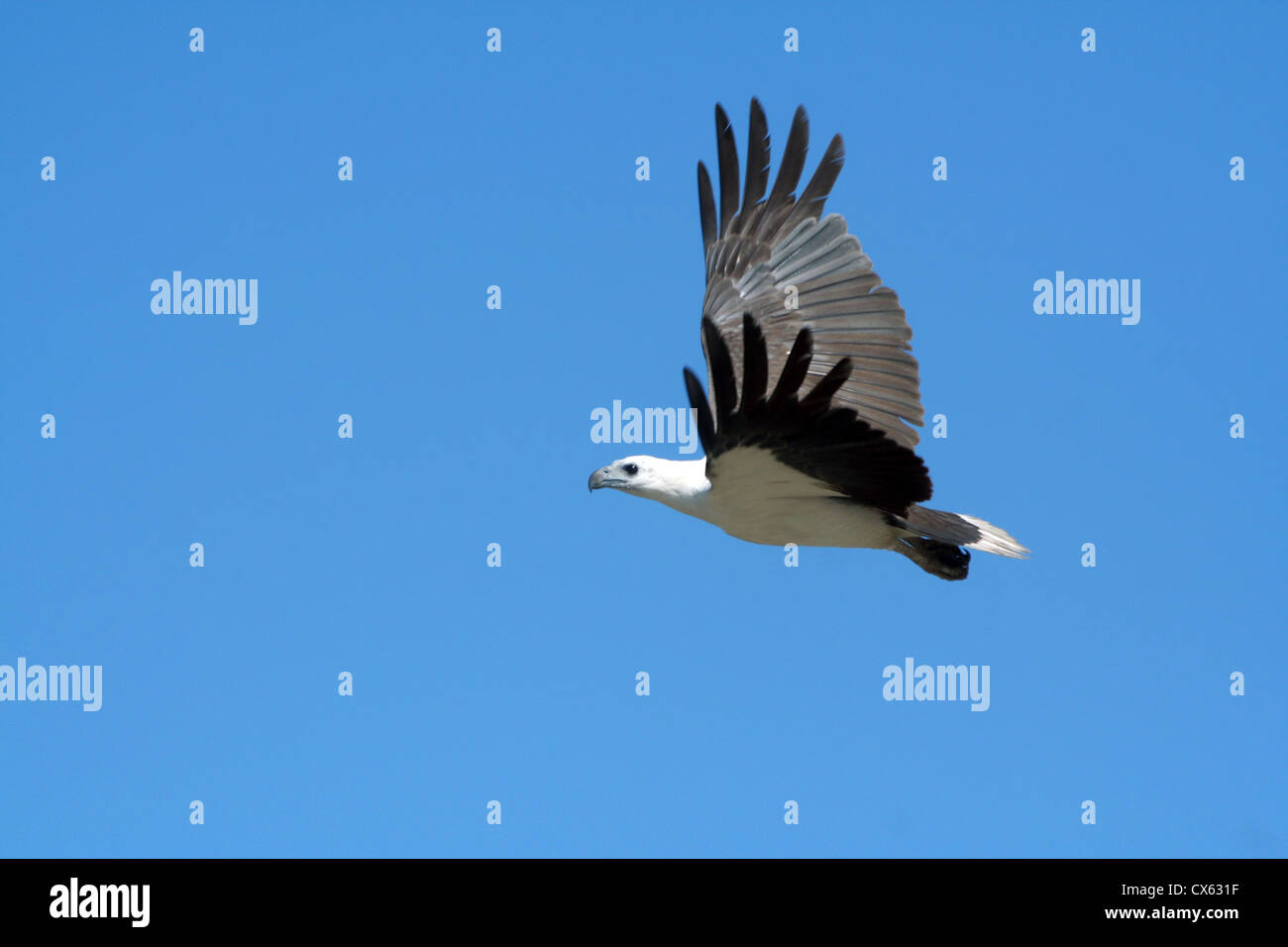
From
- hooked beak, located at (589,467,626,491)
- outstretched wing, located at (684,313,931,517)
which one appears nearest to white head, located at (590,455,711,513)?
hooked beak, located at (589,467,626,491)

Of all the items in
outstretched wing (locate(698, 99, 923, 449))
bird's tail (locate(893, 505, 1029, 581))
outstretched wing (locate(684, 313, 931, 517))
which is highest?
outstretched wing (locate(698, 99, 923, 449))

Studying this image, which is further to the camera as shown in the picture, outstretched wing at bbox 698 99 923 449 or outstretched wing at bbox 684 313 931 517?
outstretched wing at bbox 698 99 923 449

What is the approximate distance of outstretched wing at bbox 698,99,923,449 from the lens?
1008 cm

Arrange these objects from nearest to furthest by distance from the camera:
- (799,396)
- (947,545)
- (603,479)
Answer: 1. (799,396)
2. (947,545)
3. (603,479)

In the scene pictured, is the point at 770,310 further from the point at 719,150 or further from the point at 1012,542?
the point at 1012,542

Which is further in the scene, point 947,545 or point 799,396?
point 947,545

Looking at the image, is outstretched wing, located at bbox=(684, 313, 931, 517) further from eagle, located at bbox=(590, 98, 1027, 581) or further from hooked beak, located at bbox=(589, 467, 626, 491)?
hooked beak, located at bbox=(589, 467, 626, 491)

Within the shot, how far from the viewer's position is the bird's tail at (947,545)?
9602 mm

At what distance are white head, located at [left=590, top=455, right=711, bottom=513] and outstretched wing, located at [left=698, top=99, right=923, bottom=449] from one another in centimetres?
115

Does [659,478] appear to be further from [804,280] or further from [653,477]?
[804,280]

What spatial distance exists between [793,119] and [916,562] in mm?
A: 3242

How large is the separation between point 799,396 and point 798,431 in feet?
3.81

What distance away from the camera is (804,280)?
10.5 meters

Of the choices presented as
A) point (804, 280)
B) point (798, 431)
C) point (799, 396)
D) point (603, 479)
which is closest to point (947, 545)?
point (799, 396)
